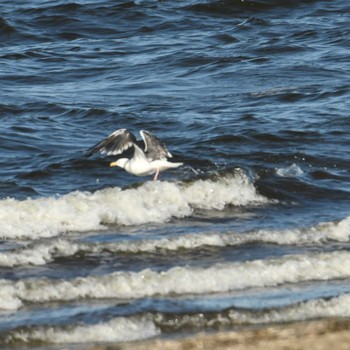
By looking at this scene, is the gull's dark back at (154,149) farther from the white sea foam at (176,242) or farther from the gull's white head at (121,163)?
the white sea foam at (176,242)

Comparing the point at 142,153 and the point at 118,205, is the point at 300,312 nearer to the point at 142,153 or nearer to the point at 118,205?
the point at 118,205

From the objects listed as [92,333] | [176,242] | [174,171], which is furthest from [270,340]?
[174,171]

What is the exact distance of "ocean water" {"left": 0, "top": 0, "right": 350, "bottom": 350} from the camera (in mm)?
8586

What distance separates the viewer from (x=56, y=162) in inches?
522

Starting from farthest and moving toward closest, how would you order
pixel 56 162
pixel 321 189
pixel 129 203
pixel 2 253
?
pixel 56 162
pixel 321 189
pixel 129 203
pixel 2 253

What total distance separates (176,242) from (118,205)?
53.5 inches

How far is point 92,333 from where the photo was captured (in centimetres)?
791

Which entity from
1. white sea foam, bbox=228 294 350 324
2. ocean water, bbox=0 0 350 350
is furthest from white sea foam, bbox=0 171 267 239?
white sea foam, bbox=228 294 350 324

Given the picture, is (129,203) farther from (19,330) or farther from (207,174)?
(19,330)

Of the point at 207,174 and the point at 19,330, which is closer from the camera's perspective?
the point at 19,330

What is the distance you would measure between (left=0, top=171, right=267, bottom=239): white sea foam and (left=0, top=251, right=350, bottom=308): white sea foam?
5.24ft

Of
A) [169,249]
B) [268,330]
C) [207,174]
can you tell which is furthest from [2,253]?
[207,174]

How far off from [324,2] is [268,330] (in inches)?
625

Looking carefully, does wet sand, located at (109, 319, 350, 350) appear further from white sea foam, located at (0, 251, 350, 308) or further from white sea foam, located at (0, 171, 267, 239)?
white sea foam, located at (0, 171, 267, 239)
